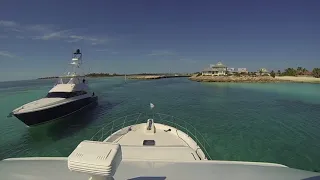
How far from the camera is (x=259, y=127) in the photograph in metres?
14.5

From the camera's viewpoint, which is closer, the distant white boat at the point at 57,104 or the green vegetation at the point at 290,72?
the distant white boat at the point at 57,104

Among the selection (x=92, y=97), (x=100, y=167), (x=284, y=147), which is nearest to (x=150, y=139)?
(x=100, y=167)

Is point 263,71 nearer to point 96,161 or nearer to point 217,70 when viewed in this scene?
point 217,70

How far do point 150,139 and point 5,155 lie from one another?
8369 mm

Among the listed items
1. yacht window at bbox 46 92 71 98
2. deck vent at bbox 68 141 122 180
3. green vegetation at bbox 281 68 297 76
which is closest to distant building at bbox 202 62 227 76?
green vegetation at bbox 281 68 297 76

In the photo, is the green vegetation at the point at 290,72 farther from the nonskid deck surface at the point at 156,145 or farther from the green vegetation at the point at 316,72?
the nonskid deck surface at the point at 156,145

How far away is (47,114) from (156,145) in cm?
1191

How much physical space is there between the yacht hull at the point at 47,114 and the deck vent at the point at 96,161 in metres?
14.5

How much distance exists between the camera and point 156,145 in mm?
7918

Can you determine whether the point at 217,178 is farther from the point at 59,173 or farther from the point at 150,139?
the point at 150,139

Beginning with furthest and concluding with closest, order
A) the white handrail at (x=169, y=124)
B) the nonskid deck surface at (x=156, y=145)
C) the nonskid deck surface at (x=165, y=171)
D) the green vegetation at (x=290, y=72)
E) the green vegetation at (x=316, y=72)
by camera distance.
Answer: the green vegetation at (x=290, y=72) → the green vegetation at (x=316, y=72) → the white handrail at (x=169, y=124) → the nonskid deck surface at (x=156, y=145) → the nonskid deck surface at (x=165, y=171)

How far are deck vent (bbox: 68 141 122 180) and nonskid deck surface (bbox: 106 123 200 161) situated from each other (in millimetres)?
2986

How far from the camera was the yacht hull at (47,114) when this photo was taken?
45.8 ft

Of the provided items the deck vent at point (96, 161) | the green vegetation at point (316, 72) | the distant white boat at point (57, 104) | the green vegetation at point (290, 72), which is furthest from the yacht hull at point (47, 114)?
the green vegetation at point (290, 72)
